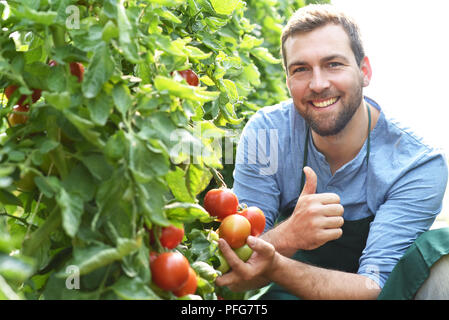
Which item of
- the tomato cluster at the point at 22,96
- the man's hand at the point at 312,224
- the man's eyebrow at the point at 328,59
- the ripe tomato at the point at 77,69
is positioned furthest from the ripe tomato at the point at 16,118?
the man's eyebrow at the point at 328,59

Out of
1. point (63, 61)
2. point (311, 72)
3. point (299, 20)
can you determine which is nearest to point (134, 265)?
point (63, 61)

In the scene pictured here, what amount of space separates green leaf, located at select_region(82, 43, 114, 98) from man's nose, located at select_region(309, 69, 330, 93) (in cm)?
117

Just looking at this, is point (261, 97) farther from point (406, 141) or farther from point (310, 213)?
point (310, 213)

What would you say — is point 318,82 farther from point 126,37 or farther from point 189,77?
point 126,37

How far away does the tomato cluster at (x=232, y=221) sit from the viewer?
3.93 ft

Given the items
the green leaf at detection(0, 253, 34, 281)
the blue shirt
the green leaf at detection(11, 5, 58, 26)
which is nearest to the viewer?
the green leaf at detection(0, 253, 34, 281)

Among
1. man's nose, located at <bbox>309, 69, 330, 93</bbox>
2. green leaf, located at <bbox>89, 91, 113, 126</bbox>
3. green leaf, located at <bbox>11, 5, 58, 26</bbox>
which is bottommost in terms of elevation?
man's nose, located at <bbox>309, 69, 330, 93</bbox>

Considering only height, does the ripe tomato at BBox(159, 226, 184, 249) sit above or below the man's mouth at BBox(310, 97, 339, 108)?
above

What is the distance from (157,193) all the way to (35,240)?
0.24 m

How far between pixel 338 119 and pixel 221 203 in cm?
86

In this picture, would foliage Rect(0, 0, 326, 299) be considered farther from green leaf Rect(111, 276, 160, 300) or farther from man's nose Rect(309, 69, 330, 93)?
man's nose Rect(309, 69, 330, 93)

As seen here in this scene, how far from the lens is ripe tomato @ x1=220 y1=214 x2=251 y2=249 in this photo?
1.19 m

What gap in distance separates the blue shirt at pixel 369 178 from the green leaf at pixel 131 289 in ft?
3.25

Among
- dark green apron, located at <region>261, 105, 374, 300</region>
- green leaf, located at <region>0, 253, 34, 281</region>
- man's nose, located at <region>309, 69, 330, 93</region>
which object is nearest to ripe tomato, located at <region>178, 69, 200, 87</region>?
green leaf, located at <region>0, 253, 34, 281</region>
